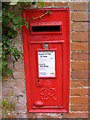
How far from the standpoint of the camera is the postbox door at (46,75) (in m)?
2.39

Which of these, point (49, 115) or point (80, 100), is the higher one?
point (80, 100)

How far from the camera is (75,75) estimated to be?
251 centimetres

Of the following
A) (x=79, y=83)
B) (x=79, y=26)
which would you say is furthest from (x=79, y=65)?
(x=79, y=26)

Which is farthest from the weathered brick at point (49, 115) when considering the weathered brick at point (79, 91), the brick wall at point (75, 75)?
the weathered brick at point (79, 91)

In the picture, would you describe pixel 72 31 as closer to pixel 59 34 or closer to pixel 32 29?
pixel 59 34

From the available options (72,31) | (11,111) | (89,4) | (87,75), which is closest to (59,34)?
(72,31)

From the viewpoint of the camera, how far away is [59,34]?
2314mm

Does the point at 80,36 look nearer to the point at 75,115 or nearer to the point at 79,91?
the point at 79,91

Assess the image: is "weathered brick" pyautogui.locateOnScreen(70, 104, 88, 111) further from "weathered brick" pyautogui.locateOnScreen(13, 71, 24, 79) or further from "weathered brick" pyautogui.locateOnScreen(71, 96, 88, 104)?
"weathered brick" pyautogui.locateOnScreen(13, 71, 24, 79)

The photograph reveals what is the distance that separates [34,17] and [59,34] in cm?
40

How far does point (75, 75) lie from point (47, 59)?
1.57 ft

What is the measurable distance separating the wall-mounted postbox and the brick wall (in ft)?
0.28

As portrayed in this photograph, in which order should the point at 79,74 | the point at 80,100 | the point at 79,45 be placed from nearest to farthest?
the point at 79,45
the point at 79,74
the point at 80,100

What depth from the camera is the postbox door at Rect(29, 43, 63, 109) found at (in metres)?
2.39
